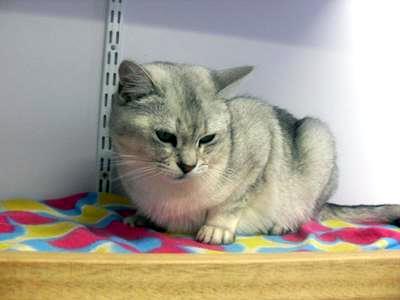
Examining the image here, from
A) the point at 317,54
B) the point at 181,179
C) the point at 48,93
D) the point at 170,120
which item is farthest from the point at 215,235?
the point at 317,54

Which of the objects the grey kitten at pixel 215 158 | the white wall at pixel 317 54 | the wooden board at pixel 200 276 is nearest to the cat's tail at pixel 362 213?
the grey kitten at pixel 215 158

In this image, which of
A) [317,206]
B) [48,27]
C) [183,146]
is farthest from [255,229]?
[48,27]

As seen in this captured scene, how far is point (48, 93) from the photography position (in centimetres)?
148

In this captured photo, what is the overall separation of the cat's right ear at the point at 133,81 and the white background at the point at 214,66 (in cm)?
40

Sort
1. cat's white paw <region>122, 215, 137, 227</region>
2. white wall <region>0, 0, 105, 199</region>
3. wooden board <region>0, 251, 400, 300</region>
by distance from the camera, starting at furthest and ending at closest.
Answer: white wall <region>0, 0, 105, 199</region>
cat's white paw <region>122, 215, 137, 227</region>
wooden board <region>0, 251, 400, 300</region>

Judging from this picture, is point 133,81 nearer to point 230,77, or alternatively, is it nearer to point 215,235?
point 230,77

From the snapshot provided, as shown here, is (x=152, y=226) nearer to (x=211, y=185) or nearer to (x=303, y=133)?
(x=211, y=185)

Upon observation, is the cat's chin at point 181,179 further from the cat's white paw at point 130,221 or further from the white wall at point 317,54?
the white wall at point 317,54

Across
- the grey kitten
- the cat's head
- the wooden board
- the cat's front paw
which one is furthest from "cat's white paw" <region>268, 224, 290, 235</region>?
the wooden board

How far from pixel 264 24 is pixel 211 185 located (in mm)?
688

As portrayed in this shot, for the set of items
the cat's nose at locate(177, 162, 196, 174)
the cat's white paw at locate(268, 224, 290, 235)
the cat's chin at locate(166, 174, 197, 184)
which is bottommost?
the cat's white paw at locate(268, 224, 290, 235)

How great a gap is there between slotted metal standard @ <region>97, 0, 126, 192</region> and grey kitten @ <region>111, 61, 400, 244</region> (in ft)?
0.82

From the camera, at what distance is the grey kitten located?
1100 mm

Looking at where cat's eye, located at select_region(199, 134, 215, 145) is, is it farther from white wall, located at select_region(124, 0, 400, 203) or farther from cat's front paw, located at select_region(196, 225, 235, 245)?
white wall, located at select_region(124, 0, 400, 203)
